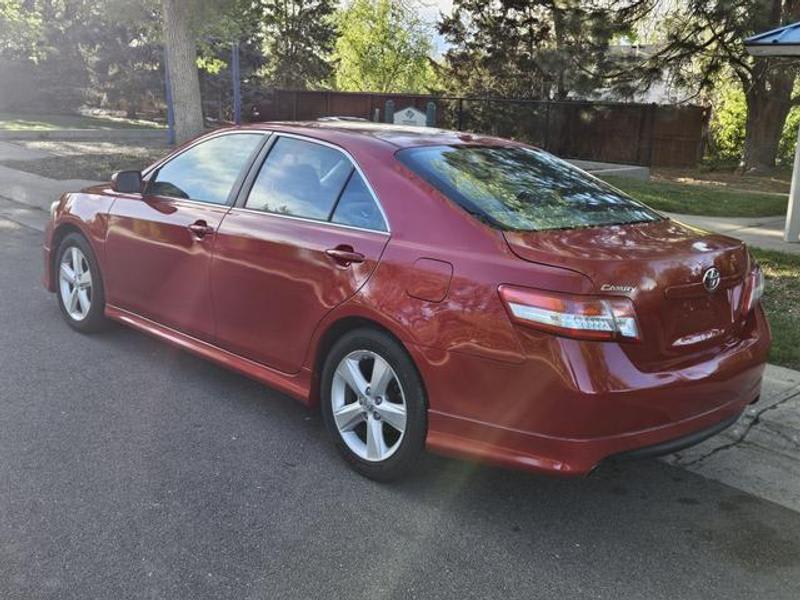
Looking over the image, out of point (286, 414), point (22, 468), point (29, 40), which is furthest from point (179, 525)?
point (29, 40)

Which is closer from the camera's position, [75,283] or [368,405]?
[368,405]

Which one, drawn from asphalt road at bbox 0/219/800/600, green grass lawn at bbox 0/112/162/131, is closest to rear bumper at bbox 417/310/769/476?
asphalt road at bbox 0/219/800/600

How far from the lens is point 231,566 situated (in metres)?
2.92

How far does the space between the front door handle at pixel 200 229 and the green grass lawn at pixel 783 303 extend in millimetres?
3693

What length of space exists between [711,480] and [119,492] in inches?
111

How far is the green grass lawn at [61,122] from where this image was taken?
985 inches

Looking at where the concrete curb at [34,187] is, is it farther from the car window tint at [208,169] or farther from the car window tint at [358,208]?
the car window tint at [358,208]

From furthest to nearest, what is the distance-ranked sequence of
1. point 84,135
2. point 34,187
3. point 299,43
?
1. point 299,43
2. point 84,135
3. point 34,187

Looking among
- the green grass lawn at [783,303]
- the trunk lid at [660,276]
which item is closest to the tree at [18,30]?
the green grass lawn at [783,303]

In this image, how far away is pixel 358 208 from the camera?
12.1 feet

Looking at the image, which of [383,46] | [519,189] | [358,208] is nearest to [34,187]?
[358,208]

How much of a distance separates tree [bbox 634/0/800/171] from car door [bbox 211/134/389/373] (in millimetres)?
14719

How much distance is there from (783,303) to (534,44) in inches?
718

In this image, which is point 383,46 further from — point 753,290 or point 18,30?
point 753,290
